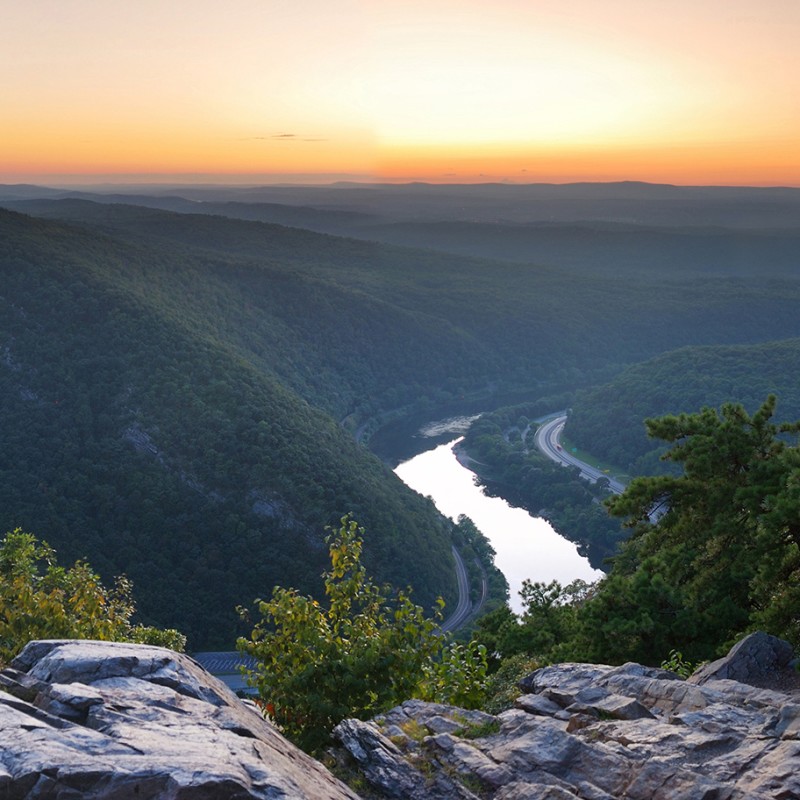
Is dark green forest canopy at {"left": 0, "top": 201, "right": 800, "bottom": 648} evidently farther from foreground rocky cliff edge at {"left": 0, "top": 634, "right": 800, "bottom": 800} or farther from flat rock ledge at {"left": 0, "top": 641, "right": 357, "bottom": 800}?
flat rock ledge at {"left": 0, "top": 641, "right": 357, "bottom": 800}

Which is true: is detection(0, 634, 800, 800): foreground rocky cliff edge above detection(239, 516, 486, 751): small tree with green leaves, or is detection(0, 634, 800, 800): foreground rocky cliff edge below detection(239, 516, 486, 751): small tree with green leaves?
above

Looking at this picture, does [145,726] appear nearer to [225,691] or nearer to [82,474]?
[225,691]

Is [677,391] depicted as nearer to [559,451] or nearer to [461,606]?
[559,451]

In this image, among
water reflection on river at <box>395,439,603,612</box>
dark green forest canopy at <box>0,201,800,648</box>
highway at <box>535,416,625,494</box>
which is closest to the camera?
dark green forest canopy at <box>0,201,800,648</box>

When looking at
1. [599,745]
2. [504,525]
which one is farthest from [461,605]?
[599,745]

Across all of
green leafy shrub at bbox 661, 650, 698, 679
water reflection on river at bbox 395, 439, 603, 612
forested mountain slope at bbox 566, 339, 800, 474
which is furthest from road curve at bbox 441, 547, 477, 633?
green leafy shrub at bbox 661, 650, 698, 679

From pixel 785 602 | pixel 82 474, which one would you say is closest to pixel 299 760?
pixel 785 602
